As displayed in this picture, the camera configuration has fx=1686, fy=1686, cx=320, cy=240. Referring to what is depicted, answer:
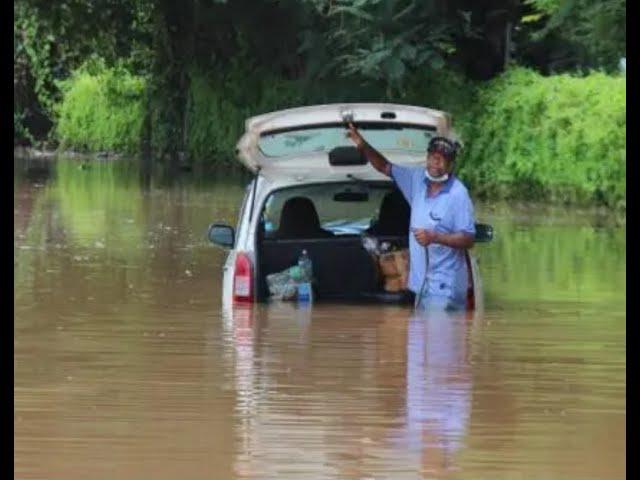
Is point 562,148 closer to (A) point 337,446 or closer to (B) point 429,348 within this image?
(B) point 429,348

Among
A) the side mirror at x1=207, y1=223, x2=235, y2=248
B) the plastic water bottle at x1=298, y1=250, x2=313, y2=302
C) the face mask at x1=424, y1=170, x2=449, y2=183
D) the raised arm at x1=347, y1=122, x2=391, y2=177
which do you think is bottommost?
the plastic water bottle at x1=298, y1=250, x2=313, y2=302

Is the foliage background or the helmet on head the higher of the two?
the foliage background

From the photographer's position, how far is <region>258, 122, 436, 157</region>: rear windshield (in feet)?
41.4

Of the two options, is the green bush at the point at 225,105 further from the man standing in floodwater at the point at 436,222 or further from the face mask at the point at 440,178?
the face mask at the point at 440,178

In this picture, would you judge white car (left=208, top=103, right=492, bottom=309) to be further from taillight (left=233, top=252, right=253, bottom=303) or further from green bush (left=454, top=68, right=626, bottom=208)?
green bush (left=454, top=68, right=626, bottom=208)

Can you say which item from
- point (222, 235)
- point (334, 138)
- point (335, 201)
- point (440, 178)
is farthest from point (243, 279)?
point (440, 178)

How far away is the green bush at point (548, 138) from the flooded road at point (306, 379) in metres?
8.10

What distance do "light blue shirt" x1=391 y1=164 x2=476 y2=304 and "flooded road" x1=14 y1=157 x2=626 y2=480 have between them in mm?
267

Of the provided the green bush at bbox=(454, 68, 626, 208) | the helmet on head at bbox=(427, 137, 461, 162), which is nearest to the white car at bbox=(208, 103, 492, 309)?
the helmet on head at bbox=(427, 137, 461, 162)

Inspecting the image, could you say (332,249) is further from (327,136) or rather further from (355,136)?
(355,136)

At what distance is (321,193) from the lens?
13039mm

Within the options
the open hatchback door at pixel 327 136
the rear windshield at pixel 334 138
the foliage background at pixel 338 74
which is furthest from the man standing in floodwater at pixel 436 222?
the foliage background at pixel 338 74

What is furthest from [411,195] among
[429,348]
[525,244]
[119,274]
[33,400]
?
[525,244]

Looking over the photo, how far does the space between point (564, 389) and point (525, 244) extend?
35.1ft
